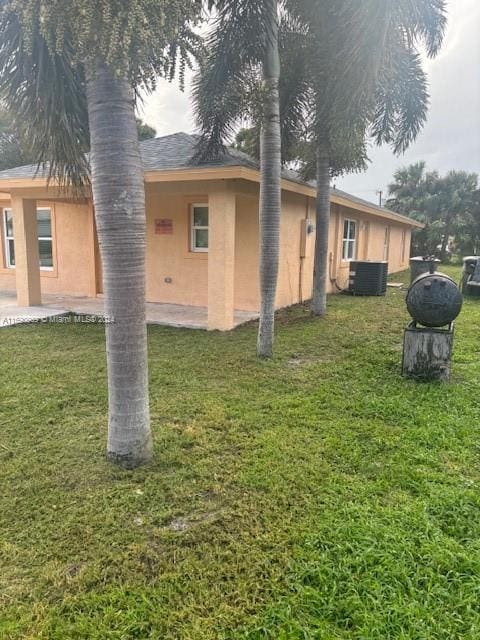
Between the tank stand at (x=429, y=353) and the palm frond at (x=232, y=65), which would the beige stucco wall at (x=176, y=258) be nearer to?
the palm frond at (x=232, y=65)

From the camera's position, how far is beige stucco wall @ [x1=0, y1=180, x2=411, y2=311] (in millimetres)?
10094

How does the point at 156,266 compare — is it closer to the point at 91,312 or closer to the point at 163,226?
the point at 163,226

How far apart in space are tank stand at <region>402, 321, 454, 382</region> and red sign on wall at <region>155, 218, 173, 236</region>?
6.68 m

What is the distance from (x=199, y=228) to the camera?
10.5 metres

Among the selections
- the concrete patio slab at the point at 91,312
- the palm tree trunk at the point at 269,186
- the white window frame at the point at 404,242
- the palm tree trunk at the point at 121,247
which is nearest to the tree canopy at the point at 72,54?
the palm tree trunk at the point at 121,247

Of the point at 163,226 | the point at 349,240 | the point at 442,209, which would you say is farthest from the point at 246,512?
the point at 442,209

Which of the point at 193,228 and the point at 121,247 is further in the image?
the point at 193,228

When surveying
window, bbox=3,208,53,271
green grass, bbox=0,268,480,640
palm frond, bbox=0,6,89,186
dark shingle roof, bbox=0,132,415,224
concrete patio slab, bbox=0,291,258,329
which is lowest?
green grass, bbox=0,268,480,640

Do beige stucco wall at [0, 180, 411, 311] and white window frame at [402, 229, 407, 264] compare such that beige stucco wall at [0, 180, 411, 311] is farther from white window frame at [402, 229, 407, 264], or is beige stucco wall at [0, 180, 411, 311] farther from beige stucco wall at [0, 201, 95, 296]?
white window frame at [402, 229, 407, 264]

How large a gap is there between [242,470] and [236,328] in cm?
526

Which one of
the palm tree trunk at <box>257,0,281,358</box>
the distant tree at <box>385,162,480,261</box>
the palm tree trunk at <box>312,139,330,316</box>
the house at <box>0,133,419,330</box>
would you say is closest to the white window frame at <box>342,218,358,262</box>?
the house at <box>0,133,419,330</box>

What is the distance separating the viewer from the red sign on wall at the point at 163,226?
1068 centimetres

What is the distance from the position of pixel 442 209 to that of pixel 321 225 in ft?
74.3

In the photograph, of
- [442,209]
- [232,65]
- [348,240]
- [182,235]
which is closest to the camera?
[232,65]
